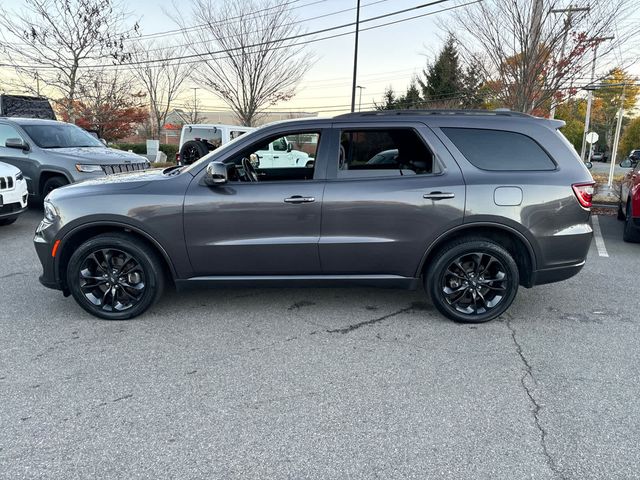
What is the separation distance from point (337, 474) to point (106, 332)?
8.17ft

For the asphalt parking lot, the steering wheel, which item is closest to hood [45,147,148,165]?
the asphalt parking lot

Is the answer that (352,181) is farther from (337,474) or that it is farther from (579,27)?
(579,27)

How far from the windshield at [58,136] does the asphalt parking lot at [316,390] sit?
5151 millimetres

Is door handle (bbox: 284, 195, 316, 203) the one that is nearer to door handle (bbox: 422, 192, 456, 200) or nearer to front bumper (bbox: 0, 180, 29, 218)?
door handle (bbox: 422, 192, 456, 200)

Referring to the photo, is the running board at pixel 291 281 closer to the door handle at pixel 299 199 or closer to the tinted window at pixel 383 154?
the door handle at pixel 299 199

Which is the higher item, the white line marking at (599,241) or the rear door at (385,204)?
the rear door at (385,204)

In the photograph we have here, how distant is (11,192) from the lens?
724cm

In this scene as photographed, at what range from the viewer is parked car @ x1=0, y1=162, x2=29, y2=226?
711 centimetres

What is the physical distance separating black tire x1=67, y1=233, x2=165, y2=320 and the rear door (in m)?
1.52

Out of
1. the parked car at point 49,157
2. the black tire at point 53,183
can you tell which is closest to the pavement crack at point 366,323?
the parked car at point 49,157

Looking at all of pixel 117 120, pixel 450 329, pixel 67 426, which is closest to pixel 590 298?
pixel 450 329

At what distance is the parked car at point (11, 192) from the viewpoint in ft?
23.3

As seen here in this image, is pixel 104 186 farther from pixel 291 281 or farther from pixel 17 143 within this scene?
pixel 17 143

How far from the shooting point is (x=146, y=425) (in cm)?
264
